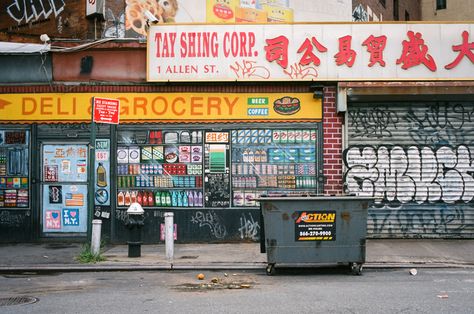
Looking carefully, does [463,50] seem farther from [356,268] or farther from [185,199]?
[185,199]

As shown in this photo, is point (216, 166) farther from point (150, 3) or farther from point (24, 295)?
point (24, 295)

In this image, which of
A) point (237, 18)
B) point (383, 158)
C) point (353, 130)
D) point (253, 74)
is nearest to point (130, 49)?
point (253, 74)

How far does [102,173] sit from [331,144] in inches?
208

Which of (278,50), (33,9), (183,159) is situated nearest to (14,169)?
(183,159)

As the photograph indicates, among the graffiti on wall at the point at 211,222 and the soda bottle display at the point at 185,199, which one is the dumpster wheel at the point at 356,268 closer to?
the graffiti on wall at the point at 211,222

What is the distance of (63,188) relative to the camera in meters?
13.6

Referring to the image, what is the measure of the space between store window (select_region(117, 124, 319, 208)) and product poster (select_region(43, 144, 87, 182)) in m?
1.11

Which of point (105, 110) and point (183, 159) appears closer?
point (105, 110)

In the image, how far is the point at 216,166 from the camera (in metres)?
13.5

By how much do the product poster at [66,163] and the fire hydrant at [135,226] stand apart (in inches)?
114

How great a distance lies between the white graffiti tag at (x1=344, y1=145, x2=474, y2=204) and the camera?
13.6 m

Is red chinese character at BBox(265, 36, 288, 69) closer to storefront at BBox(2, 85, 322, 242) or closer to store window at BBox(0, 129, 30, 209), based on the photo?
storefront at BBox(2, 85, 322, 242)

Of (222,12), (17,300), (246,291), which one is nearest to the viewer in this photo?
(17,300)

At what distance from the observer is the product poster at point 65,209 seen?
1354 cm
